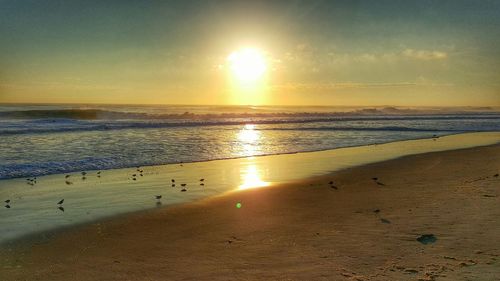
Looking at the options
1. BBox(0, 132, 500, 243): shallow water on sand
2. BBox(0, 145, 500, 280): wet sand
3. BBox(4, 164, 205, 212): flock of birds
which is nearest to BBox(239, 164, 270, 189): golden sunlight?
BBox(0, 132, 500, 243): shallow water on sand

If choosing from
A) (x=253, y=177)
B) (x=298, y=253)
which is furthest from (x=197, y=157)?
(x=298, y=253)

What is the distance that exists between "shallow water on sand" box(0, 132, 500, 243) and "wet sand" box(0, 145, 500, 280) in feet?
2.89

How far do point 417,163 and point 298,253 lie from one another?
12.0 meters

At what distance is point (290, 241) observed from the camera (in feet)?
21.6

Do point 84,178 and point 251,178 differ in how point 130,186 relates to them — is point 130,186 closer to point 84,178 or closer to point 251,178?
point 84,178

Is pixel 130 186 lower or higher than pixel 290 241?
lower

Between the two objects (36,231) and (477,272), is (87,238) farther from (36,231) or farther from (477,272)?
(477,272)

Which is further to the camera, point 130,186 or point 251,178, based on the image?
point 251,178

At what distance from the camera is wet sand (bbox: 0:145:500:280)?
17.7 ft

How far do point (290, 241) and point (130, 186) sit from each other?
652 centimetres

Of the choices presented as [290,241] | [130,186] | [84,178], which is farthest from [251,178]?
[290,241]

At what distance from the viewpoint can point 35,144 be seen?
22656 mm

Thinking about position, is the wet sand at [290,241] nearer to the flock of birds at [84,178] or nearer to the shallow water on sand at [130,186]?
the shallow water on sand at [130,186]

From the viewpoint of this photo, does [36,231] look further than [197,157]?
No
